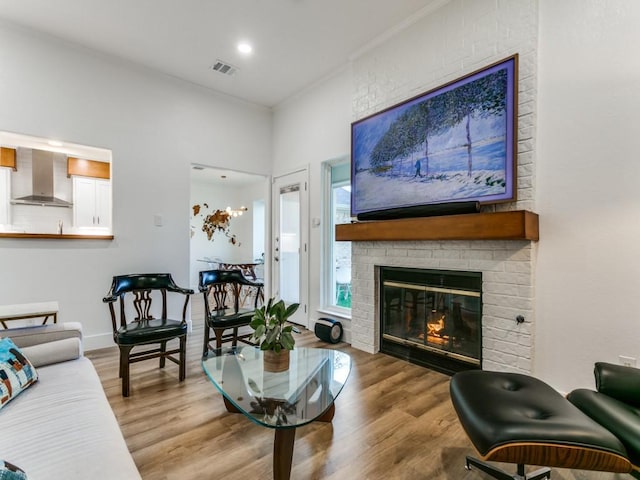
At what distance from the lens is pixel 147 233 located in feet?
12.2

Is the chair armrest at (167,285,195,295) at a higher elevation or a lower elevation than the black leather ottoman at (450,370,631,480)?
higher

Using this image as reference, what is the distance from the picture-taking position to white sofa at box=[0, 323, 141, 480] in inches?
39.4

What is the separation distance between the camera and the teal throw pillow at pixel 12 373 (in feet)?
4.55

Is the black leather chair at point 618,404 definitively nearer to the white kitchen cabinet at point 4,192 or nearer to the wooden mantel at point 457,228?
the wooden mantel at point 457,228

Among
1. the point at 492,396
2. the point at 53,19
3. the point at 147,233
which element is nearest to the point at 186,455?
the point at 492,396

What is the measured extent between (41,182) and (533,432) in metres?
6.45

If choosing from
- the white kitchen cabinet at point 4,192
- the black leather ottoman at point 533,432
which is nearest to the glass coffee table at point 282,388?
the black leather ottoman at point 533,432

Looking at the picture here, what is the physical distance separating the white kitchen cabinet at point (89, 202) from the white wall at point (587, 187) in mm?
→ 5708

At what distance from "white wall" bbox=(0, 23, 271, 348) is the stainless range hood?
7.57 feet

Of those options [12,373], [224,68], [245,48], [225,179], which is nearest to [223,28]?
[245,48]

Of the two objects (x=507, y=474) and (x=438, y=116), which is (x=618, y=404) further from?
(x=438, y=116)

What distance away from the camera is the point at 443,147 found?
8.61 feet

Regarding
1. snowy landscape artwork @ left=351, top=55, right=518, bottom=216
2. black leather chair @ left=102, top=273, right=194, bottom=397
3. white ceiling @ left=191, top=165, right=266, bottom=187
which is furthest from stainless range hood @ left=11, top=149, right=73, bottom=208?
snowy landscape artwork @ left=351, top=55, right=518, bottom=216

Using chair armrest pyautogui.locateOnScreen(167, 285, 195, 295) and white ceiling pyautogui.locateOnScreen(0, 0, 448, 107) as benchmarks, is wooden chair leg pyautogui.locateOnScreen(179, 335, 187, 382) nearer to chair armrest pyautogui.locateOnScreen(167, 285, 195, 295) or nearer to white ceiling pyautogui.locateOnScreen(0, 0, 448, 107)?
chair armrest pyautogui.locateOnScreen(167, 285, 195, 295)
